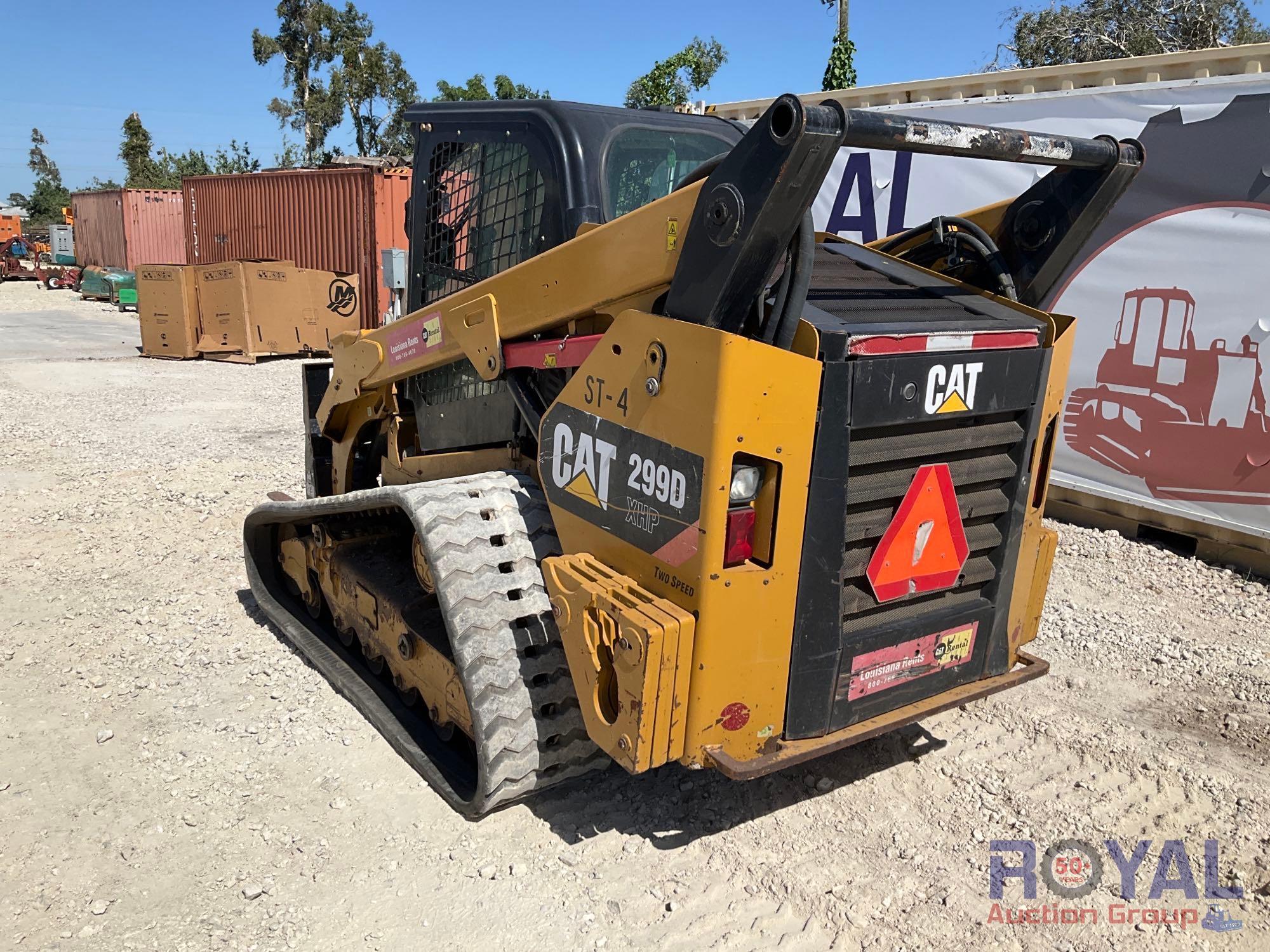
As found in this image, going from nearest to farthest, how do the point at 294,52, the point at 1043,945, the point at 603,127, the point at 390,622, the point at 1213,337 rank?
the point at 1043,945
the point at 603,127
the point at 390,622
the point at 1213,337
the point at 294,52

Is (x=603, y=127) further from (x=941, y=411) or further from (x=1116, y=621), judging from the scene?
(x=1116, y=621)

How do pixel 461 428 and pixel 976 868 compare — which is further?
pixel 461 428

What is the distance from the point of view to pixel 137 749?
3611mm

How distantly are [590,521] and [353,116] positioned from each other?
45.4 m

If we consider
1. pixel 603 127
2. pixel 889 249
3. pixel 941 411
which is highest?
pixel 603 127

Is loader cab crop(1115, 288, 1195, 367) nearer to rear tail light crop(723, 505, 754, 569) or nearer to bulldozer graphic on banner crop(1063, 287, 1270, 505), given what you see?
bulldozer graphic on banner crop(1063, 287, 1270, 505)

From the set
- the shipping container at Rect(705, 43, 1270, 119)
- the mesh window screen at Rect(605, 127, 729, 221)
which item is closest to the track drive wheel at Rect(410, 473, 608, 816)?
the mesh window screen at Rect(605, 127, 729, 221)

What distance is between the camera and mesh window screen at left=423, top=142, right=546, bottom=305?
11.6 ft

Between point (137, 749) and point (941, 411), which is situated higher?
point (941, 411)

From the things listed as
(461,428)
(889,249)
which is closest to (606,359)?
(461,428)

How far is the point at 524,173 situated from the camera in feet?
11.6

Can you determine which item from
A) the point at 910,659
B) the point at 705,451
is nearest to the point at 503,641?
the point at 705,451

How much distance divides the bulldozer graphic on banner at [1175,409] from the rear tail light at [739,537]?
180 inches

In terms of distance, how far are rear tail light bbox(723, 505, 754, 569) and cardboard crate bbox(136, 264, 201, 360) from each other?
47.4 ft
